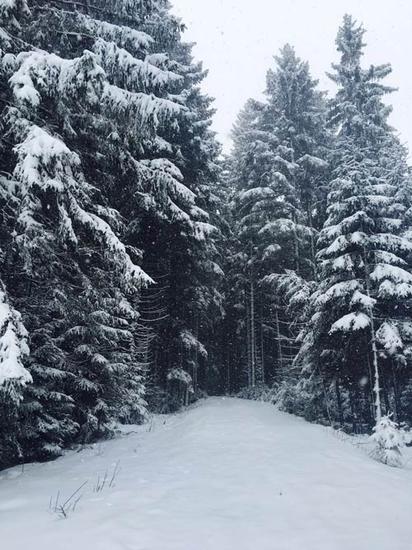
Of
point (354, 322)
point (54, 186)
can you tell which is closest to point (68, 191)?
point (54, 186)

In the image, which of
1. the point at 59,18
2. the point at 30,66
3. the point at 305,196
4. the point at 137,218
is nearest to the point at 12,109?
the point at 30,66

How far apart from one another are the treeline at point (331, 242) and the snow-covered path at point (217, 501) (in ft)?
20.2

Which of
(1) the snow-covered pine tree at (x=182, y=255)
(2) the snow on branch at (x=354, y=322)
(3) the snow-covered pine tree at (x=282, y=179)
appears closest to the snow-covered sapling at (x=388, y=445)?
(2) the snow on branch at (x=354, y=322)

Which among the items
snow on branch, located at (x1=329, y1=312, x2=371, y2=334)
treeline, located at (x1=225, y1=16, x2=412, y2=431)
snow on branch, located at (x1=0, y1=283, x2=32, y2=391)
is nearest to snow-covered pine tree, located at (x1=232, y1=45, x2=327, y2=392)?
treeline, located at (x1=225, y1=16, x2=412, y2=431)

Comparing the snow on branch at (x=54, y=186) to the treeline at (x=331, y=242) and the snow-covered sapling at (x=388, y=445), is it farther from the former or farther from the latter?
the treeline at (x=331, y=242)

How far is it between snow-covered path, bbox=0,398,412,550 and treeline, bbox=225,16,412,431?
6157 millimetres

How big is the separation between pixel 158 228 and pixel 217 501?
1486 centimetres

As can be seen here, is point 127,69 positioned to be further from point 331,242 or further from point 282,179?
point 282,179

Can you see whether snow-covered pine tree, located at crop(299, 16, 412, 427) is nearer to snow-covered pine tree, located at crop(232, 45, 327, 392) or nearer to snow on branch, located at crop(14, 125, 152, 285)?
snow-covered pine tree, located at crop(232, 45, 327, 392)

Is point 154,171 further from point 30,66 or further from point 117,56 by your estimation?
point 30,66

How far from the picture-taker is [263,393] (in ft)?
80.1

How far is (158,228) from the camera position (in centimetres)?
1944

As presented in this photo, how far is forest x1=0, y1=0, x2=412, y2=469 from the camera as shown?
752cm

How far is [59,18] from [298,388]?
47.8 feet
